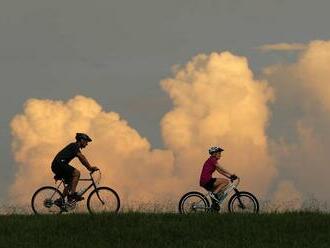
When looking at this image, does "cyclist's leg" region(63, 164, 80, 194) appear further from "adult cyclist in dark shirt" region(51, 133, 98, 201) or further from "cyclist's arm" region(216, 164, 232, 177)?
"cyclist's arm" region(216, 164, 232, 177)

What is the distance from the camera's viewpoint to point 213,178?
25516 mm

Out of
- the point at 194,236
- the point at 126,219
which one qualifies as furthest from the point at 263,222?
the point at 126,219

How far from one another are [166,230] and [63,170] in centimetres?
503

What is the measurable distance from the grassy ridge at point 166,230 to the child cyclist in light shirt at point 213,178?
269cm

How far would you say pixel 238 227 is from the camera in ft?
70.5

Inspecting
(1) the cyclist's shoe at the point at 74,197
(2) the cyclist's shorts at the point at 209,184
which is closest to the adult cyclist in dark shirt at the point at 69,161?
(1) the cyclist's shoe at the point at 74,197

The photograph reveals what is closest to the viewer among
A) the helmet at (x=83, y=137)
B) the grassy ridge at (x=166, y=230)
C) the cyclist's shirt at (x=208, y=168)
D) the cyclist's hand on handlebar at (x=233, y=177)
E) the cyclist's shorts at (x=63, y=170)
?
the grassy ridge at (x=166, y=230)

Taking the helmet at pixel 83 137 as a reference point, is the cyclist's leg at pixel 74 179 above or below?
below

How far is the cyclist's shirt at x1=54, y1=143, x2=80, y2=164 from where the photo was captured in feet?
80.6

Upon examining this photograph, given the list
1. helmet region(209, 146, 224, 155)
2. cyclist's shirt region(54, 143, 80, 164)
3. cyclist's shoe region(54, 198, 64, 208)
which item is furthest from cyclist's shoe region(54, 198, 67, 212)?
helmet region(209, 146, 224, 155)

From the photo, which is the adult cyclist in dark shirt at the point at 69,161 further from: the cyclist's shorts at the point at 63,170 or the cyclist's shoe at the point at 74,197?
the cyclist's shoe at the point at 74,197

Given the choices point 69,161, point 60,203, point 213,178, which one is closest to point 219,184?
point 213,178

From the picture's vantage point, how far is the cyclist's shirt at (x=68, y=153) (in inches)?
968

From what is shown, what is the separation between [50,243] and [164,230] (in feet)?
10.1
